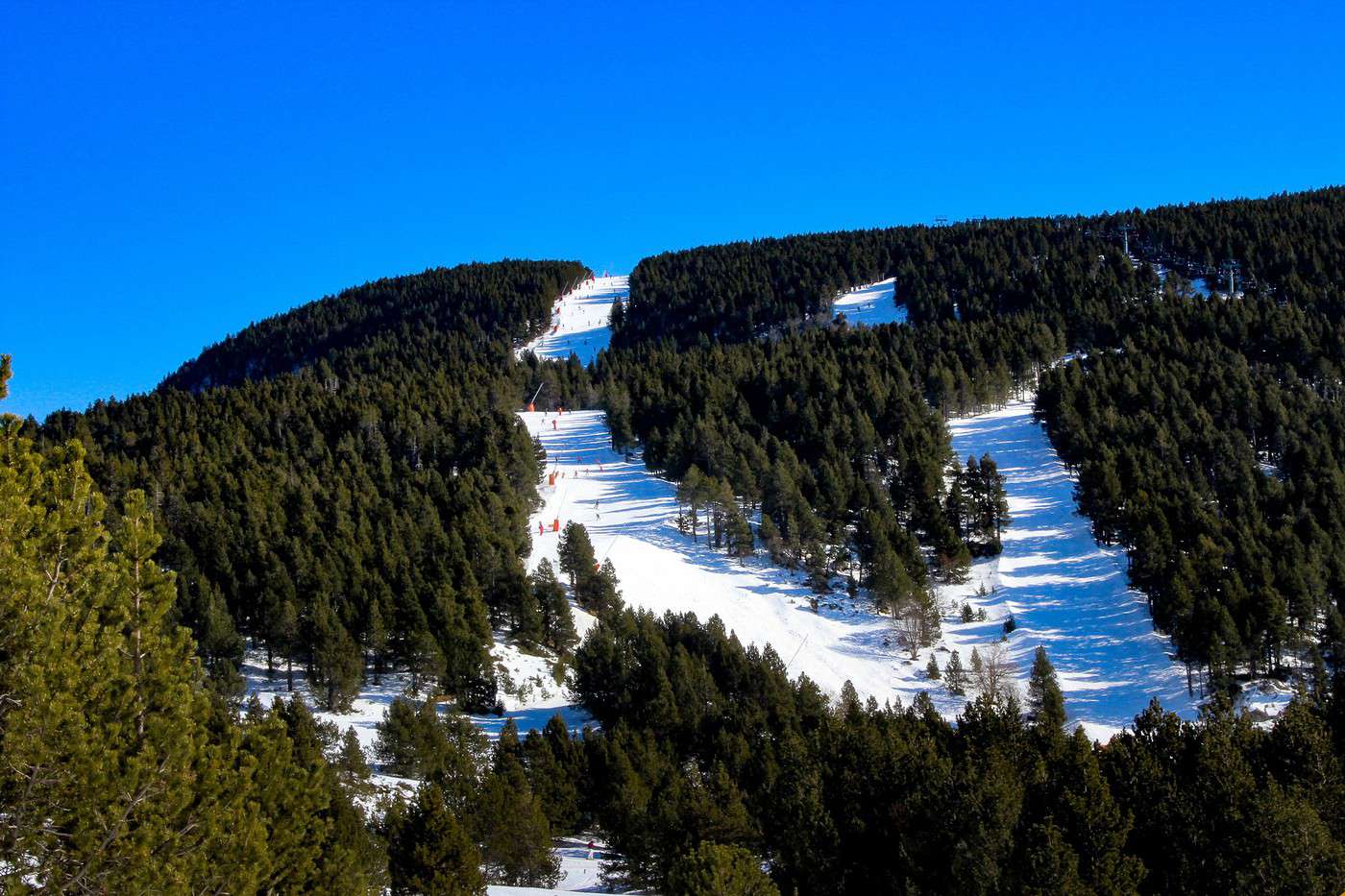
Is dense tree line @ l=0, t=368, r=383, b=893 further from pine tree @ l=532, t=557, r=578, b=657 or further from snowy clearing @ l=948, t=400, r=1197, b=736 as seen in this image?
snowy clearing @ l=948, t=400, r=1197, b=736

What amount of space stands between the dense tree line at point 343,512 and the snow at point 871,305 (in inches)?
2720

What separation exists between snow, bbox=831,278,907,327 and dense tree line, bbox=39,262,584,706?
6909 cm

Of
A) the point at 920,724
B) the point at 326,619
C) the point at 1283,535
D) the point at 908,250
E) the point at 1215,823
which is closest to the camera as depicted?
the point at 1215,823

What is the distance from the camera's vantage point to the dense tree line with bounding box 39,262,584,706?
2180 inches

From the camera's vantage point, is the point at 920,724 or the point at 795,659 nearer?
the point at 920,724

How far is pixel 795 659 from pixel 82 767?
57.3 meters

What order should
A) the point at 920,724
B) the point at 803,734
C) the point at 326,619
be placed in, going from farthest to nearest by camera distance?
the point at 326,619, the point at 803,734, the point at 920,724

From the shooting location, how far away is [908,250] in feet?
622

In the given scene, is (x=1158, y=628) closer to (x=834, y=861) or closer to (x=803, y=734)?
(x=803, y=734)

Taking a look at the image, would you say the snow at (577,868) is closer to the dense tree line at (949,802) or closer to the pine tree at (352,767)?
the dense tree line at (949,802)

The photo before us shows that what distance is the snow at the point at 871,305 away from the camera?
165 meters

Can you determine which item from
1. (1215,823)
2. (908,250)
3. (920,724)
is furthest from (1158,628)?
(908,250)

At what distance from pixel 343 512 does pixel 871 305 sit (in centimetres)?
12399

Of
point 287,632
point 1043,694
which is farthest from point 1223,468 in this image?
point 287,632
